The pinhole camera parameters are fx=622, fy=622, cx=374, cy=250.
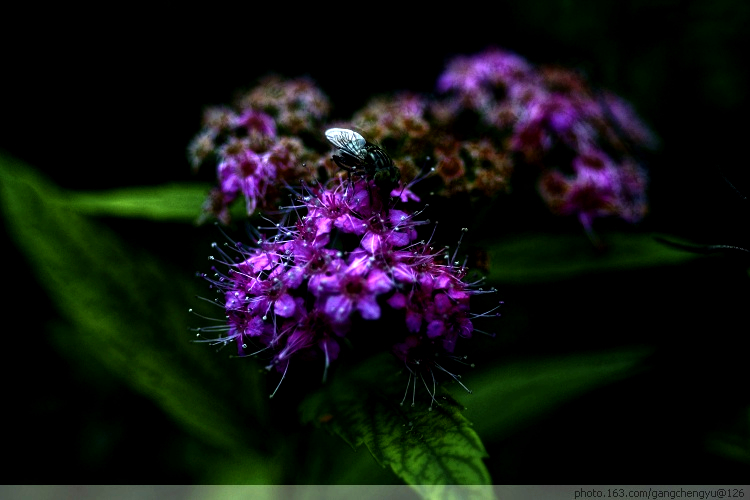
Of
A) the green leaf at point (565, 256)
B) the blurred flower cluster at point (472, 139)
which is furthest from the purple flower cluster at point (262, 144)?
the green leaf at point (565, 256)

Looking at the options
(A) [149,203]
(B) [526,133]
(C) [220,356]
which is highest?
(B) [526,133]

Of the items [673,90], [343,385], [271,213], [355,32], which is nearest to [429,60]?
[355,32]

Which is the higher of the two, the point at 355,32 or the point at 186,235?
the point at 355,32

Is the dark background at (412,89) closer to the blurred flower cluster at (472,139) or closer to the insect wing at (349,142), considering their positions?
the blurred flower cluster at (472,139)

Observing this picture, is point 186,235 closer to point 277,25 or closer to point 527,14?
point 277,25

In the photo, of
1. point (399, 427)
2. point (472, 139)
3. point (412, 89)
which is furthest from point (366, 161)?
point (412, 89)

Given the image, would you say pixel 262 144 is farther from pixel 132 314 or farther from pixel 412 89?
pixel 412 89
